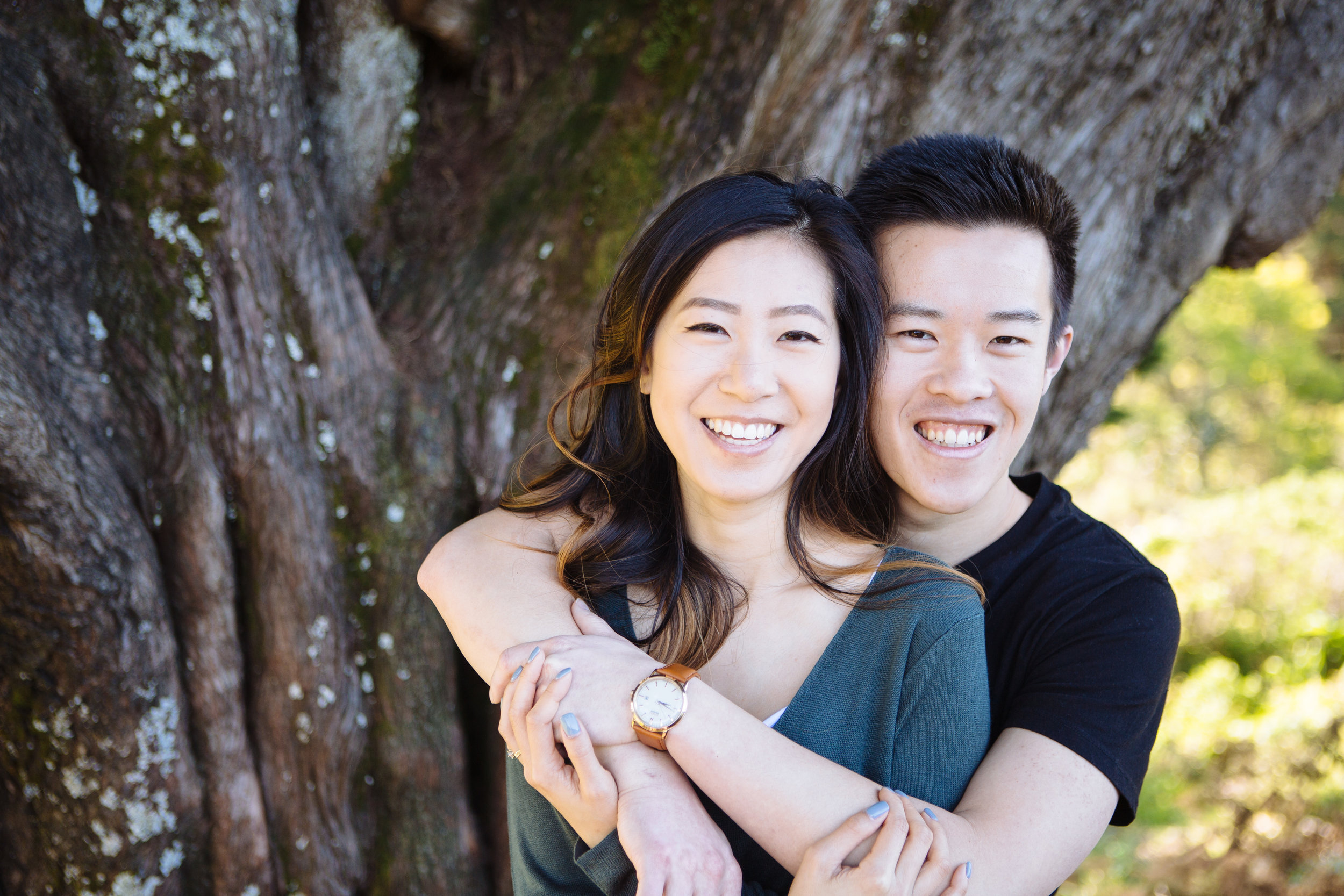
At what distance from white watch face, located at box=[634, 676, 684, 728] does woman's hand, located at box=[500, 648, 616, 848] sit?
0.11 meters

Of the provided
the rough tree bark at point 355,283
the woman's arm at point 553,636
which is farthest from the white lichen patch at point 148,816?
the woman's arm at point 553,636

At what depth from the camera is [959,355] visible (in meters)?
2.12

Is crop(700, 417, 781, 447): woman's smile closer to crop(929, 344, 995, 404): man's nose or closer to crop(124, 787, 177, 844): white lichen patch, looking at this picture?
crop(929, 344, 995, 404): man's nose

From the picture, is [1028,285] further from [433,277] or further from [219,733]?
[219,733]

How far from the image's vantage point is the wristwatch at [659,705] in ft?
5.64

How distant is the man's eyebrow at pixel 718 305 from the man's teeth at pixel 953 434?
1.94 ft

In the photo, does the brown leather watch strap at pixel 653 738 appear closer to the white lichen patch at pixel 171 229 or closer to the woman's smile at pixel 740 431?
the woman's smile at pixel 740 431

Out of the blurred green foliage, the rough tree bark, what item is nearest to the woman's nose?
the rough tree bark

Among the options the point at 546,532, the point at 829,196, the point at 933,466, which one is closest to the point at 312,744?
the point at 546,532

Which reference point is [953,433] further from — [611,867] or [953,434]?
[611,867]

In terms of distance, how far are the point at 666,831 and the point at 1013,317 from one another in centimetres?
132

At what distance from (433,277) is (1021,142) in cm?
177

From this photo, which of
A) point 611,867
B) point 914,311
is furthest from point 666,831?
point 914,311

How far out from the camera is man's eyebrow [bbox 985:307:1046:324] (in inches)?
83.2
